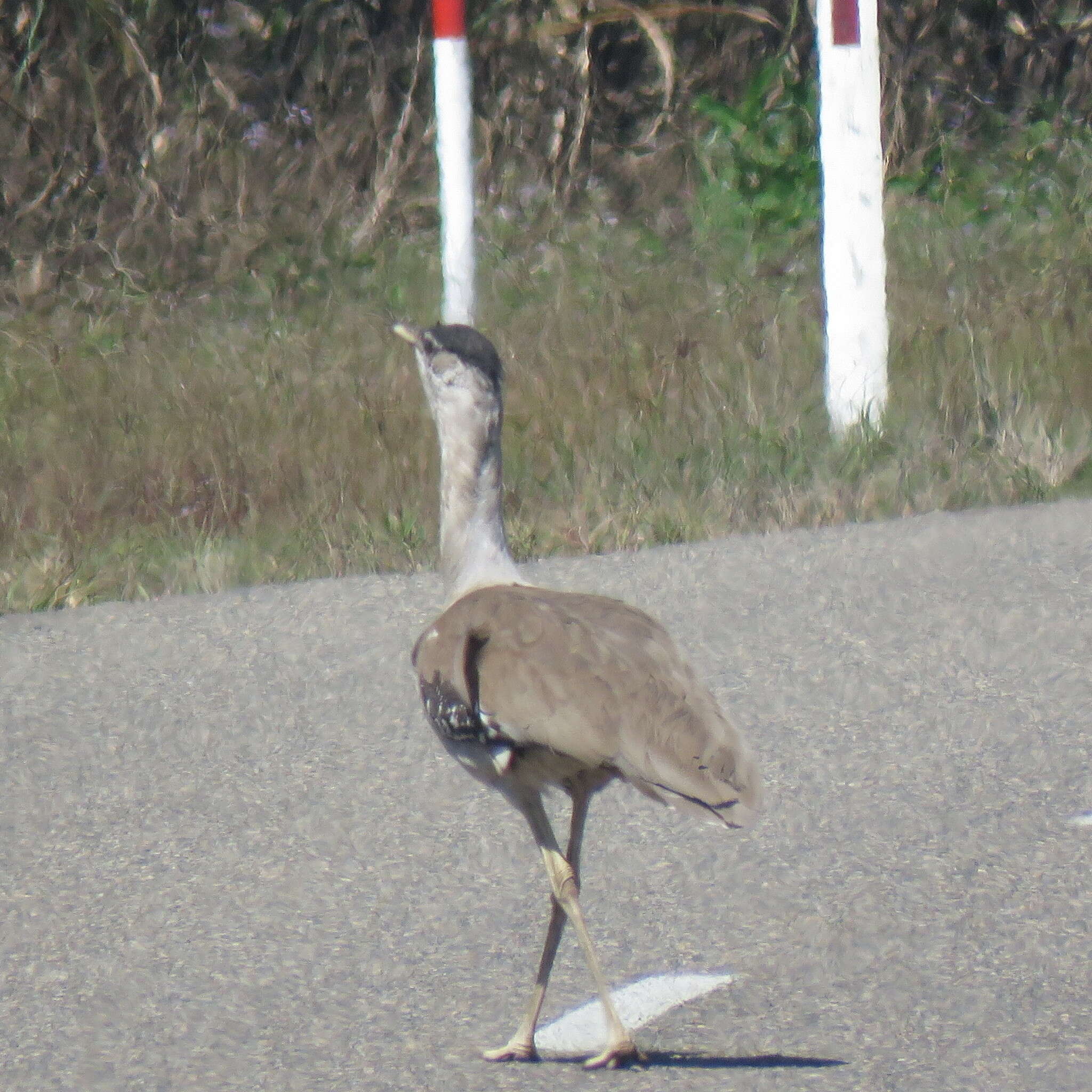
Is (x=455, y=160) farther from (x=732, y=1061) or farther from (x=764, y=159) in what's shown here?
(x=732, y=1061)

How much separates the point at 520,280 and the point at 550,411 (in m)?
2.15

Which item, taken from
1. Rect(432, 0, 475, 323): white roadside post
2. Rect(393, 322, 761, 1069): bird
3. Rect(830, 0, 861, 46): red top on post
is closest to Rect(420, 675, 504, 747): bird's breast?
Rect(393, 322, 761, 1069): bird

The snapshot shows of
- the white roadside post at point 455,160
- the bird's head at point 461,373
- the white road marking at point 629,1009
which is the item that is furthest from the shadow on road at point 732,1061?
the white roadside post at point 455,160

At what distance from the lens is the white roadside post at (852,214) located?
7.38 meters

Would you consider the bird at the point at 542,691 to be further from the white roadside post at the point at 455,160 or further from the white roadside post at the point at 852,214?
the white roadside post at the point at 455,160

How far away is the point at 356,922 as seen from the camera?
12.8 feet

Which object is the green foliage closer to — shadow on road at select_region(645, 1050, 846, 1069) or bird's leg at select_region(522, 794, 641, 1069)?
bird's leg at select_region(522, 794, 641, 1069)

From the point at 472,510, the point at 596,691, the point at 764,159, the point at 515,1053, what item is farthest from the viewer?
the point at 764,159

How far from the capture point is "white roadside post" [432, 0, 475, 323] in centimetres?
782

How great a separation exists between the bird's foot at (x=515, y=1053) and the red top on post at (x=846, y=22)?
4.87 metres

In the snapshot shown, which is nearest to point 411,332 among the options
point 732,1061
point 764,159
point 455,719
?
point 455,719

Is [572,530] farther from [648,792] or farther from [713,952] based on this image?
[648,792]

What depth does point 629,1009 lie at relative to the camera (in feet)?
11.4

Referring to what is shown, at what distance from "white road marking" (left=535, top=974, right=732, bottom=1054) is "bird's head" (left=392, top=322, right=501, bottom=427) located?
979 millimetres
